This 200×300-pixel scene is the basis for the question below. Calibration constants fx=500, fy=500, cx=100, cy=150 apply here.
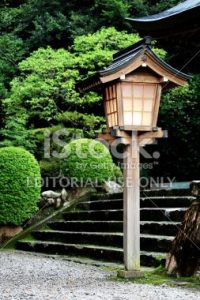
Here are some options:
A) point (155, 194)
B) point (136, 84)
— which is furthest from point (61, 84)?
point (136, 84)

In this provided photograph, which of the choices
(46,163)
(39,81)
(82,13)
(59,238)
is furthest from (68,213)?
(82,13)

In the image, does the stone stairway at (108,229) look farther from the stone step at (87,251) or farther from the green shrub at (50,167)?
the green shrub at (50,167)

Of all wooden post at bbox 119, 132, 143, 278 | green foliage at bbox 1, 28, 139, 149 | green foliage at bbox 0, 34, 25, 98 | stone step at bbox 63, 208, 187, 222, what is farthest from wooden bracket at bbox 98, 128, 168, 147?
green foliage at bbox 0, 34, 25, 98

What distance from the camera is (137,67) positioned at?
6289 millimetres

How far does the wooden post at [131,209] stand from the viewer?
630 cm

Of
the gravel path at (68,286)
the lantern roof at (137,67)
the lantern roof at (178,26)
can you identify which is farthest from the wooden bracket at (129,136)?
the gravel path at (68,286)

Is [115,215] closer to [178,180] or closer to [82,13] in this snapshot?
[178,180]

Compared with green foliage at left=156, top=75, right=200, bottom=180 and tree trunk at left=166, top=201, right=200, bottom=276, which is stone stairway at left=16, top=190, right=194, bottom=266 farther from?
green foliage at left=156, top=75, right=200, bottom=180

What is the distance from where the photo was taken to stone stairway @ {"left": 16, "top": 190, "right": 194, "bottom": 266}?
7820 mm

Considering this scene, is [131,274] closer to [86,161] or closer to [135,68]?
[135,68]

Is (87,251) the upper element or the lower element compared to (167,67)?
lower

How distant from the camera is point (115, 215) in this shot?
978cm

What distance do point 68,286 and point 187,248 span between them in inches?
58.7

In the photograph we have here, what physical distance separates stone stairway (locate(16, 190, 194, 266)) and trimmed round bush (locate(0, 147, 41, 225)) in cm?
53
